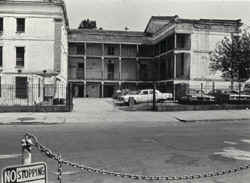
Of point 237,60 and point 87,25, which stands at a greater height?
point 87,25

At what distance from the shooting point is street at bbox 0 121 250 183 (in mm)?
7335

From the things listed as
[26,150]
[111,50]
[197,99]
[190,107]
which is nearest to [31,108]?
[190,107]

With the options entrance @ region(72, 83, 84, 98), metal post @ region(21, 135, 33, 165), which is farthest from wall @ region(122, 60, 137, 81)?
metal post @ region(21, 135, 33, 165)

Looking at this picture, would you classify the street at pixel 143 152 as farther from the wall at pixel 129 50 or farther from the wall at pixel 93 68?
the wall at pixel 129 50

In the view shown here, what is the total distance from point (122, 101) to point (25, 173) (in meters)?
34.5

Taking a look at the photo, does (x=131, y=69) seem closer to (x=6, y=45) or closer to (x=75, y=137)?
(x=6, y=45)

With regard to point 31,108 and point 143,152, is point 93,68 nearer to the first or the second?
point 31,108

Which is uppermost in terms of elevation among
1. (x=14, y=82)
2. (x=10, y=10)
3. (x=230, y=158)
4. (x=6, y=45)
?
(x=10, y=10)

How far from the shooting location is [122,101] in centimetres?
3719

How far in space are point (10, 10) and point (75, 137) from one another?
28627mm

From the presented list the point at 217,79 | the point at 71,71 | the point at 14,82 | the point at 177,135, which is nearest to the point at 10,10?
the point at 14,82

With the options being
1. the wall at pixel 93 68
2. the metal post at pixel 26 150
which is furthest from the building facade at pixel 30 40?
the metal post at pixel 26 150

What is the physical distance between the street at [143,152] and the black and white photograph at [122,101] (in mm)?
29

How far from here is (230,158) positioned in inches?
354
